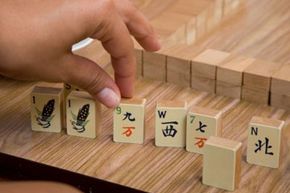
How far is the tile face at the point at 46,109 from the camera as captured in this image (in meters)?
1.01

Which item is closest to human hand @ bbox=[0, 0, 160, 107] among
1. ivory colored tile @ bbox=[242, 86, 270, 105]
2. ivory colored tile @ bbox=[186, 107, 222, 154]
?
ivory colored tile @ bbox=[186, 107, 222, 154]

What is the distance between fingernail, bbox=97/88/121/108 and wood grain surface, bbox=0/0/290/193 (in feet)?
0.21

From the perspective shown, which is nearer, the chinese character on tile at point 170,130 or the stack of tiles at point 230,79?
the chinese character on tile at point 170,130

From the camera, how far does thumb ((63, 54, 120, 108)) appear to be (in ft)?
3.04

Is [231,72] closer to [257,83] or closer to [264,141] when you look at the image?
[257,83]

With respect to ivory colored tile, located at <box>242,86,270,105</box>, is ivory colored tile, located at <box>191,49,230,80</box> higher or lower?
higher

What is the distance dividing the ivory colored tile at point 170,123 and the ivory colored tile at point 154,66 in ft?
0.61

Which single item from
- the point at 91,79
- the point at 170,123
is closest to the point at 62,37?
the point at 91,79

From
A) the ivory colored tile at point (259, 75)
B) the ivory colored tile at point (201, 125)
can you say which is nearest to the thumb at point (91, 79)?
the ivory colored tile at point (201, 125)

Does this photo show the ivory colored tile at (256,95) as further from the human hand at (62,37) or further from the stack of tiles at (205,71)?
the human hand at (62,37)

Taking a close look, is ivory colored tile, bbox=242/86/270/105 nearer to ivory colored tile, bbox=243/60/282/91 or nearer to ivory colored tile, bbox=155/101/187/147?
ivory colored tile, bbox=243/60/282/91

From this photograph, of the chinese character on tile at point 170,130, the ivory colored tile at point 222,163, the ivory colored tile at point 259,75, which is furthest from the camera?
the ivory colored tile at point 259,75

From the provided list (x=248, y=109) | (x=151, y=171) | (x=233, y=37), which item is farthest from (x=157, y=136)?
(x=233, y=37)

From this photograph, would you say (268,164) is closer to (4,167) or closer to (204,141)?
(204,141)
